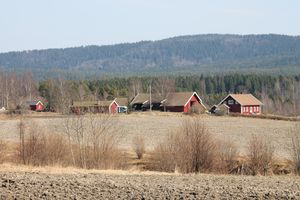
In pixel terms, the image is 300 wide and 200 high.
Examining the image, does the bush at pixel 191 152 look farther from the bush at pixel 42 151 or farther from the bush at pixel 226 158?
the bush at pixel 42 151

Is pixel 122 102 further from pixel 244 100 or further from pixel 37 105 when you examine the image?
pixel 244 100

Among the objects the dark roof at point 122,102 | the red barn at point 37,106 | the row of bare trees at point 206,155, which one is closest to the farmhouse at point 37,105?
the red barn at point 37,106

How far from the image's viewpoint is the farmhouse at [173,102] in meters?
98.7

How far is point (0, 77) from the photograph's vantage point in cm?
14562

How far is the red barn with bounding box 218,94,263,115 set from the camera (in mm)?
106250

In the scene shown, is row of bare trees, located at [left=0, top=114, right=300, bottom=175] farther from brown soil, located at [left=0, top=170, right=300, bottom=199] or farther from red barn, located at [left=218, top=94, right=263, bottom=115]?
→ red barn, located at [left=218, top=94, right=263, bottom=115]

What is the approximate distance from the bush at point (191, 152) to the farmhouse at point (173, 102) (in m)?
62.0

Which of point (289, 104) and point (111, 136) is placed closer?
point (111, 136)

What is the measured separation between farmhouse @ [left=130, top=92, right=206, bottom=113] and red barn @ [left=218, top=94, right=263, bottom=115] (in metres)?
7.75

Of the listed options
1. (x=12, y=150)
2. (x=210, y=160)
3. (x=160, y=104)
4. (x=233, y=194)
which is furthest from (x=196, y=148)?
(x=160, y=104)

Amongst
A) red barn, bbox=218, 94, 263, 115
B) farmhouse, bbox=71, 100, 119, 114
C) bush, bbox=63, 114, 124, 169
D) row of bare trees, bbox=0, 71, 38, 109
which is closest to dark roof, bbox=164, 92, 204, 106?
red barn, bbox=218, 94, 263, 115

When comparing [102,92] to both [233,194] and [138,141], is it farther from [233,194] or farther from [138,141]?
[233,194]

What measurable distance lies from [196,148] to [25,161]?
8780mm

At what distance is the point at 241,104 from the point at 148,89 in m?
33.5
